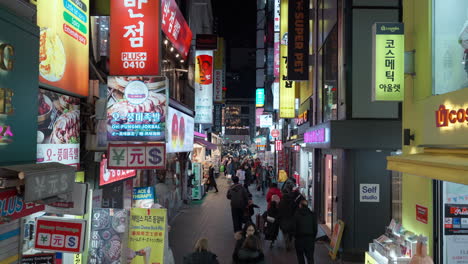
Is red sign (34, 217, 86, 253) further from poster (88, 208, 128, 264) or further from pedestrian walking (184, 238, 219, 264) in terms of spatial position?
poster (88, 208, 128, 264)

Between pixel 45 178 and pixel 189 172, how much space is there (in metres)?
18.1

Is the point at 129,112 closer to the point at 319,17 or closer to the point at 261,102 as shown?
the point at 319,17

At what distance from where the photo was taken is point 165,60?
14.9m

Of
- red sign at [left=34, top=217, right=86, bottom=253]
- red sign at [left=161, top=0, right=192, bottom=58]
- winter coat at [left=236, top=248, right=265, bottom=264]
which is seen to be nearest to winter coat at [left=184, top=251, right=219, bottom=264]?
winter coat at [left=236, top=248, right=265, bottom=264]

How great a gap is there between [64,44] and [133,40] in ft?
4.55

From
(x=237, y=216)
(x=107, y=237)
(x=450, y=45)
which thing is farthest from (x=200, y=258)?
(x=237, y=216)

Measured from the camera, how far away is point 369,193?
11.2 metres

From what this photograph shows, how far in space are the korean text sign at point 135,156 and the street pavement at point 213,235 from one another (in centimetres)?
376

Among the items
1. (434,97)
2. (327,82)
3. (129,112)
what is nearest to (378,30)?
(434,97)

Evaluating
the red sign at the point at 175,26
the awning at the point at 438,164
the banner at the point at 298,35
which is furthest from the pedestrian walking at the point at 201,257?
the banner at the point at 298,35

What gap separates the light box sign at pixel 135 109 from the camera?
812 centimetres

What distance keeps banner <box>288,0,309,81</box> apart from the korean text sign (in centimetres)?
924

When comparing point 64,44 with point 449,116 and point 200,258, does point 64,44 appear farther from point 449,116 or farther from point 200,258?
point 449,116

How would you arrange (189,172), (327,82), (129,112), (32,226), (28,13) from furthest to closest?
1. (189,172)
2. (327,82)
3. (129,112)
4. (32,226)
5. (28,13)
